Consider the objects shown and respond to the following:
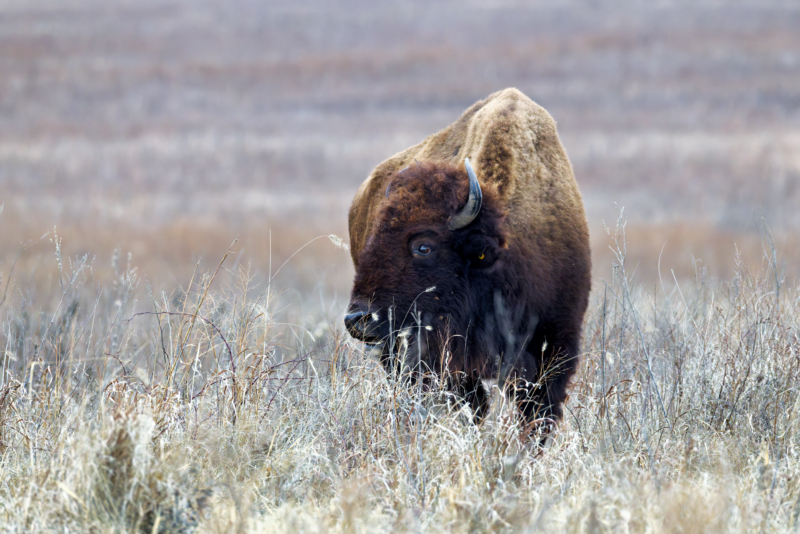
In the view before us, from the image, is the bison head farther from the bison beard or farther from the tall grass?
the tall grass

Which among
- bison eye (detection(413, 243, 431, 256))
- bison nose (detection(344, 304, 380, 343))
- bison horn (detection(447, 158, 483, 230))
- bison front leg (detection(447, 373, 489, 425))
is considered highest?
Answer: bison horn (detection(447, 158, 483, 230))

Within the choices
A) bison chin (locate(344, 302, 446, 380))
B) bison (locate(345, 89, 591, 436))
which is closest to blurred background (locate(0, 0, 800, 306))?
bison (locate(345, 89, 591, 436))

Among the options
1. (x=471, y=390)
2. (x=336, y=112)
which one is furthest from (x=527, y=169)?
(x=336, y=112)

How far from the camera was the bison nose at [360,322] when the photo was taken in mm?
3822

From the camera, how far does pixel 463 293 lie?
420 centimetres

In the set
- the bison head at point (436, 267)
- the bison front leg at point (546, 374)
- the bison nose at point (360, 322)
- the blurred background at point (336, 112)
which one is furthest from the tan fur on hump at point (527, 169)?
the blurred background at point (336, 112)

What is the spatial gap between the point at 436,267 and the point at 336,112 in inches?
917

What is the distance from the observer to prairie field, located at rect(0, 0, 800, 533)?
2934 mm

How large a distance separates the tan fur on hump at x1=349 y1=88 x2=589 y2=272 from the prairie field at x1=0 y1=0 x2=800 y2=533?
0.46m

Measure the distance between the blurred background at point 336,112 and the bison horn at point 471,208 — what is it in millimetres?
11356

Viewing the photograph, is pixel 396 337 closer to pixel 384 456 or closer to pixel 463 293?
pixel 463 293

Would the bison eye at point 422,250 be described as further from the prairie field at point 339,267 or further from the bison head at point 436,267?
the prairie field at point 339,267

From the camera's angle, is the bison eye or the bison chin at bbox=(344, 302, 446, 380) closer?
the bison chin at bbox=(344, 302, 446, 380)

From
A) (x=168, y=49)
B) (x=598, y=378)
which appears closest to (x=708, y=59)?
(x=168, y=49)
